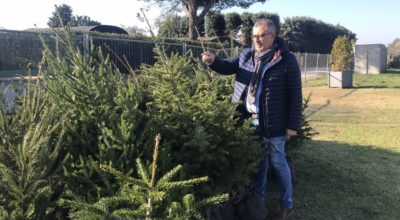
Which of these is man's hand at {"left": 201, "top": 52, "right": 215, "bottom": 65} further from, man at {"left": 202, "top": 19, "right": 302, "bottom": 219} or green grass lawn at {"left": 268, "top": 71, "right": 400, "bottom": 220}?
green grass lawn at {"left": 268, "top": 71, "right": 400, "bottom": 220}

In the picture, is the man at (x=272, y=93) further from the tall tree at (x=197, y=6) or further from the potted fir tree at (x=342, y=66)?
the tall tree at (x=197, y=6)

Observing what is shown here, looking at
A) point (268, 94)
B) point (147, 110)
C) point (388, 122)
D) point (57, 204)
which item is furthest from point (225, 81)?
point (388, 122)

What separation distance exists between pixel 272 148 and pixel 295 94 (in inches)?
22.2

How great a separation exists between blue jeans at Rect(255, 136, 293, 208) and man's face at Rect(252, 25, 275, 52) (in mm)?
864

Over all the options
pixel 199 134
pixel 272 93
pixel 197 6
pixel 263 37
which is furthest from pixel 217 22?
pixel 199 134

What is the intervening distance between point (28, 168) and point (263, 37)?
237 cm

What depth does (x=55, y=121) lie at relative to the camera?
3176mm

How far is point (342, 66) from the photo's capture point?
20.8 metres

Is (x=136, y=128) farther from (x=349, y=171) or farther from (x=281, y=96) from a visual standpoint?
(x=349, y=171)

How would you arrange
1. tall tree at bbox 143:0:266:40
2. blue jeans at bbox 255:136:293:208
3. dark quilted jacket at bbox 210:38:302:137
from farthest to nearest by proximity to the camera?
tall tree at bbox 143:0:266:40 → blue jeans at bbox 255:136:293:208 → dark quilted jacket at bbox 210:38:302:137

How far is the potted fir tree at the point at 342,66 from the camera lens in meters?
20.6

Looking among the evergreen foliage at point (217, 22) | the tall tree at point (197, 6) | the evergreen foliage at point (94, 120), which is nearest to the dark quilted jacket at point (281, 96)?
the evergreen foliage at point (94, 120)

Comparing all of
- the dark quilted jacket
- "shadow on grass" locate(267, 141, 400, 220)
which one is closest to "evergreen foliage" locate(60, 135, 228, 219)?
the dark quilted jacket

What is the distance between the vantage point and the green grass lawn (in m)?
4.81
